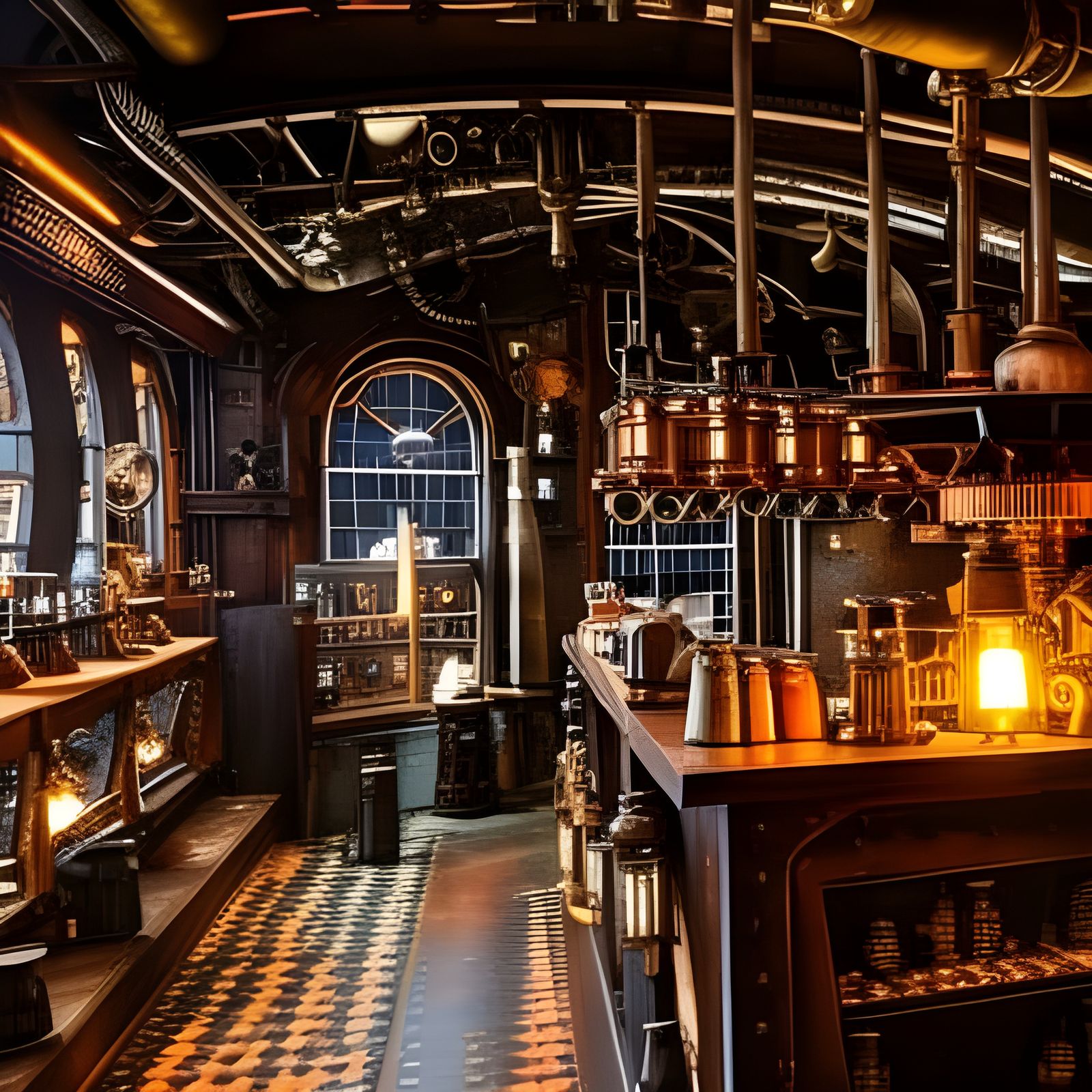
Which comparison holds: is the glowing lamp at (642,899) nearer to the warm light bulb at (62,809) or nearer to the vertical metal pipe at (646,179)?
the vertical metal pipe at (646,179)

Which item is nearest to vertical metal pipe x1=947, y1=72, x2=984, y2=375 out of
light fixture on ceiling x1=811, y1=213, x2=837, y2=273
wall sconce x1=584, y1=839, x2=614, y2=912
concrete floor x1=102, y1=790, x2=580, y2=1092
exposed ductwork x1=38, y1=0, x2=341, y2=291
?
wall sconce x1=584, y1=839, x2=614, y2=912

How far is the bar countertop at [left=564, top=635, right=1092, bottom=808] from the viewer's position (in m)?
2.24

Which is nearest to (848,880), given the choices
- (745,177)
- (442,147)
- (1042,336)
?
(1042,336)

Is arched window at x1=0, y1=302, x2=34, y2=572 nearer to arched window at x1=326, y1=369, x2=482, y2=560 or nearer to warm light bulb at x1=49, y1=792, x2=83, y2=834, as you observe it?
→ warm light bulb at x1=49, y1=792, x2=83, y2=834

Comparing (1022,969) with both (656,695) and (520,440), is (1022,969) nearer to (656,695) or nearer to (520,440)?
(656,695)

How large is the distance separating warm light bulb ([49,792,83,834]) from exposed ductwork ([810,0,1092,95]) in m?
4.14

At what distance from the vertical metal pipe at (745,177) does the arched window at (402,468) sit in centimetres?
712

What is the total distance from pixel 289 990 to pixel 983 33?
499 cm

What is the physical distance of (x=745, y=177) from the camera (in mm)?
2617

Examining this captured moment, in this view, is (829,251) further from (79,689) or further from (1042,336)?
(79,689)

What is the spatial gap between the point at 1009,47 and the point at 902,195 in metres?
3.47

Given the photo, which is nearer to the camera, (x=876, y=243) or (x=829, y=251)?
(x=876, y=243)

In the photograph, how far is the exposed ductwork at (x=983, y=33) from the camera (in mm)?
1521

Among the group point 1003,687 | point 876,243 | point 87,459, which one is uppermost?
point 876,243
